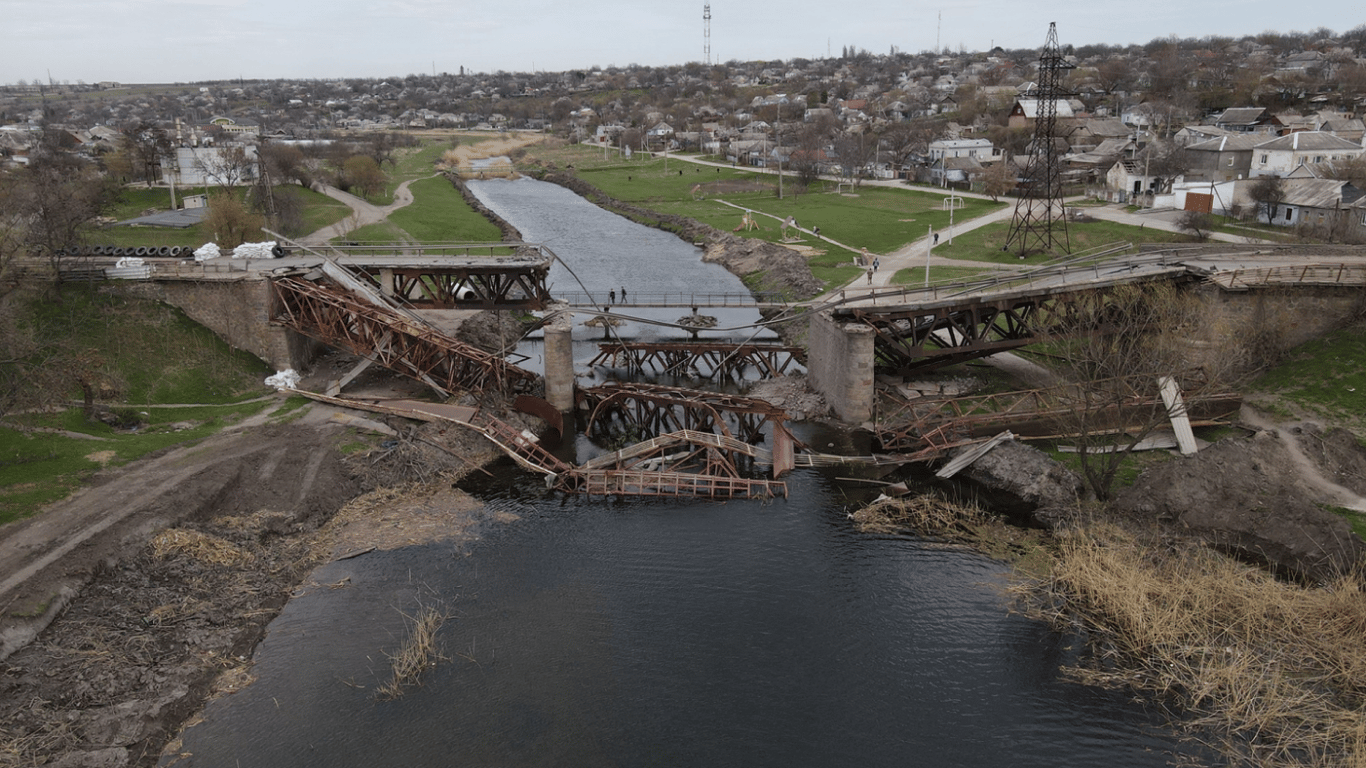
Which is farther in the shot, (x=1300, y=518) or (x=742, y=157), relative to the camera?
(x=742, y=157)

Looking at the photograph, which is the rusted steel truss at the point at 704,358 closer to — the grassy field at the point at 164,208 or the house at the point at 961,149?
the grassy field at the point at 164,208

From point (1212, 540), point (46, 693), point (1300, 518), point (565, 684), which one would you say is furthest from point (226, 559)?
point (1300, 518)

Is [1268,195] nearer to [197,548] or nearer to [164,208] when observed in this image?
[197,548]

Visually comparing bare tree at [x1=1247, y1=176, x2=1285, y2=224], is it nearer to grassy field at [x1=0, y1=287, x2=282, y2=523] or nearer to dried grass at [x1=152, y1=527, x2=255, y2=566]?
grassy field at [x1=0, y1=287, x2=282, y2=523]

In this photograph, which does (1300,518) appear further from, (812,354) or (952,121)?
(952,121)

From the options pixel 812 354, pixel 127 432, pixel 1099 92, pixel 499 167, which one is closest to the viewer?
pixel 127 432
